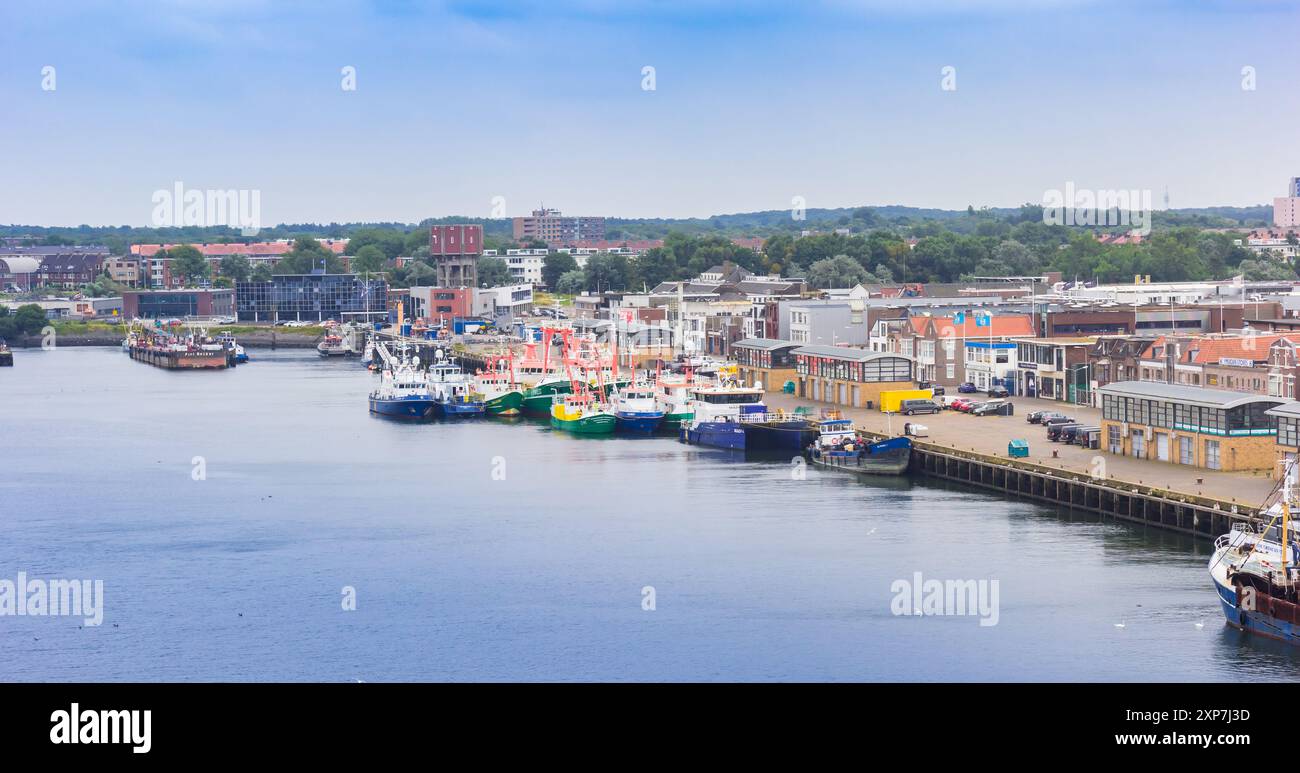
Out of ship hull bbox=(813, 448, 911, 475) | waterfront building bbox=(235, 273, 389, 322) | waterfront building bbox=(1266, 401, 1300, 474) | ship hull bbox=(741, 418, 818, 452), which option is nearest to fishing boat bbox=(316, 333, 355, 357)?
waterfront building bbox=(235, 273, 389, 322)

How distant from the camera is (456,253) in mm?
73125

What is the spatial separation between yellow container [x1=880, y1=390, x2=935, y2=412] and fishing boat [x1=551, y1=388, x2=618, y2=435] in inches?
208

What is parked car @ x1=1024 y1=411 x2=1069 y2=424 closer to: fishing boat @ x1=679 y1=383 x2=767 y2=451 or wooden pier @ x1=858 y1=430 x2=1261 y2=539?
wooden pier @ x1=858 y1=430 x2=1261 y2=539

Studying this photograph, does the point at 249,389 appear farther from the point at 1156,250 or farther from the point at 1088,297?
the point at 1156,250

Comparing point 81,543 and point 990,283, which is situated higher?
point 990,283

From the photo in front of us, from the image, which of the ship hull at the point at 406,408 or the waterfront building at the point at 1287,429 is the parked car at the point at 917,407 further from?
the ship hull at the point at 406,408

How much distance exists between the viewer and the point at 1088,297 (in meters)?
44.1

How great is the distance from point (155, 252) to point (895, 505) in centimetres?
8703

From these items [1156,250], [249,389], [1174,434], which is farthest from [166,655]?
[1156,250]

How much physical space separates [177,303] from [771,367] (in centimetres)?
4677

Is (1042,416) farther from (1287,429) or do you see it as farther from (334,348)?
(334,348)

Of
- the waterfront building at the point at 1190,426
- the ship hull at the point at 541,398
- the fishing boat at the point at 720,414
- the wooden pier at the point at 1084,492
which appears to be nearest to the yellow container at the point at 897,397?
the fishing boat at the point at 720,414

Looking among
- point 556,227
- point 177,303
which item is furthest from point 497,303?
point 556,227

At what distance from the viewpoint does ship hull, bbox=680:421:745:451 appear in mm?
29359
